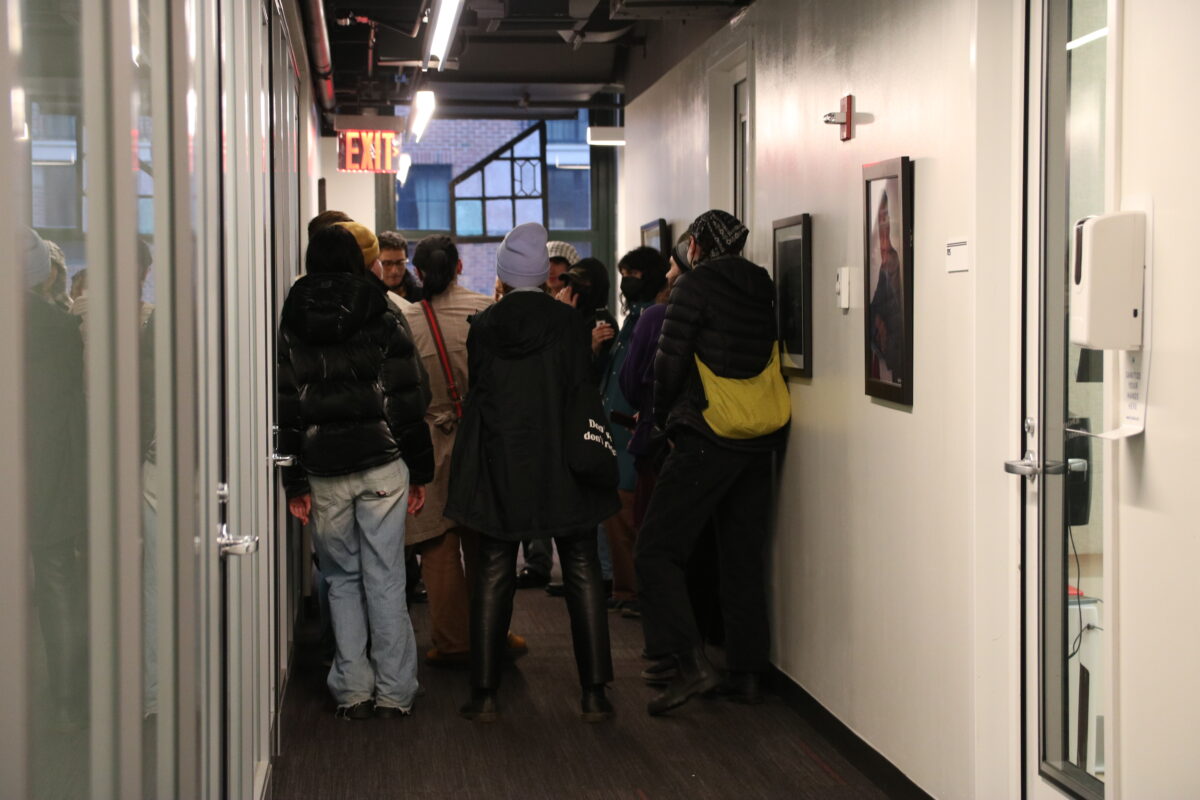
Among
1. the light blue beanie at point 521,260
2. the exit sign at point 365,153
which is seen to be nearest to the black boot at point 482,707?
the light blue beanie at point 521,260

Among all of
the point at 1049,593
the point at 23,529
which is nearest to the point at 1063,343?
the point at 1049,593

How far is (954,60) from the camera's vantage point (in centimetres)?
331

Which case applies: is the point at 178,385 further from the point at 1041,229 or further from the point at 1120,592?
the point at 1041,229

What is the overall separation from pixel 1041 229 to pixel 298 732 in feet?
9.67

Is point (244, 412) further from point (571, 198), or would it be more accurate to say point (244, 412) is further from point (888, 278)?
point (571, 198)

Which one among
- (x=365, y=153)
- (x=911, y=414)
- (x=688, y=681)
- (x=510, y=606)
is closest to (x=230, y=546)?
(x=911, y=414)

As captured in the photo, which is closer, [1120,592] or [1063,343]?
[1120,592]

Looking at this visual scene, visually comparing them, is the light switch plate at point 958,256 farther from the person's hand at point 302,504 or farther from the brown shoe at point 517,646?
the brown shoe at point 517,646

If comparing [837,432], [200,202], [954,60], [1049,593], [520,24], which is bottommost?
[1049,593]

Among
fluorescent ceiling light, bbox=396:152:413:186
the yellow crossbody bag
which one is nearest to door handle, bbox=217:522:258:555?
the yellow crossbody bag

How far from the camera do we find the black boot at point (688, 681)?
4664mm

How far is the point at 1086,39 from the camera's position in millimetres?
2912

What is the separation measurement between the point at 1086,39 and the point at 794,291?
6.22ft

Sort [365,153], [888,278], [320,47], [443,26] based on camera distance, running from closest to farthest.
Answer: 1. [888,278]
2. [443,26]
3. [320,47]
4. [365,153]
